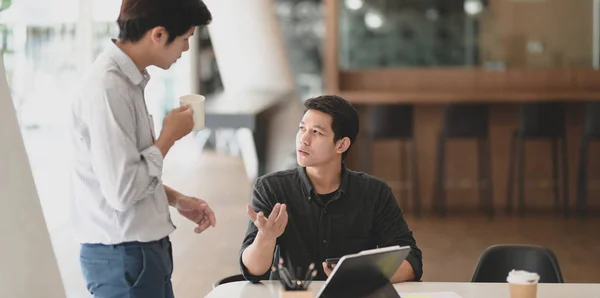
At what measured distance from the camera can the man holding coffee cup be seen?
2.47 metres

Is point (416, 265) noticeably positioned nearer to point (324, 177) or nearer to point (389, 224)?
point (389, 224)

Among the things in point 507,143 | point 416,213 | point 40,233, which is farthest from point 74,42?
point 40,233

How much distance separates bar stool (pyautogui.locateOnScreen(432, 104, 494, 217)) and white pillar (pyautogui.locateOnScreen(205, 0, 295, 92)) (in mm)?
1878

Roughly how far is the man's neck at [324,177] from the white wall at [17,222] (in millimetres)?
1083

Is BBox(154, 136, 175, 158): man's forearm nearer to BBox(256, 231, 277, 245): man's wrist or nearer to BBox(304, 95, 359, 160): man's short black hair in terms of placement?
BBox(256, 231, 277, 245): man's wrist

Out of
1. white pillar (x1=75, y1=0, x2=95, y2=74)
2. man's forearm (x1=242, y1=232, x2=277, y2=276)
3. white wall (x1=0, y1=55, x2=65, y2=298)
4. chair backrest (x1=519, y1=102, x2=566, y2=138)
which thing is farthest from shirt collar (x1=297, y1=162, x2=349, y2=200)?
chair backrest (x1=519, y1=102, x2=566, y2=138)

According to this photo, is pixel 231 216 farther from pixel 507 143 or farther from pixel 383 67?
pixel 507 143

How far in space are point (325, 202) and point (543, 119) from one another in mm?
5539

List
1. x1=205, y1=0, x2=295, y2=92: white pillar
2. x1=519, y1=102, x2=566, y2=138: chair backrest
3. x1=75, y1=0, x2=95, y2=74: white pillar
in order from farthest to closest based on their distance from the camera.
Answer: x1=205, y1=0, x2=295, y2=92: white pillar → x1=519, y1=102, x2=566, y2=138: chair backrest → x1=75, y1=0, x2=95, y2=74: white pillar

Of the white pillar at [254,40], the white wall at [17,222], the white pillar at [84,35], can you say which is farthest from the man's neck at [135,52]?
the white pillar at [254,40]

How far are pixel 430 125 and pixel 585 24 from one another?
183 centimetres

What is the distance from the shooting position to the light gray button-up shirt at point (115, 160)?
2.47m

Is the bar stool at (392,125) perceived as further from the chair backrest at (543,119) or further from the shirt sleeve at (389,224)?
the shirt sleeve at (389,224)

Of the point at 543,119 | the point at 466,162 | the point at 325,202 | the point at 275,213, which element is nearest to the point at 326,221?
the point at 325,202
